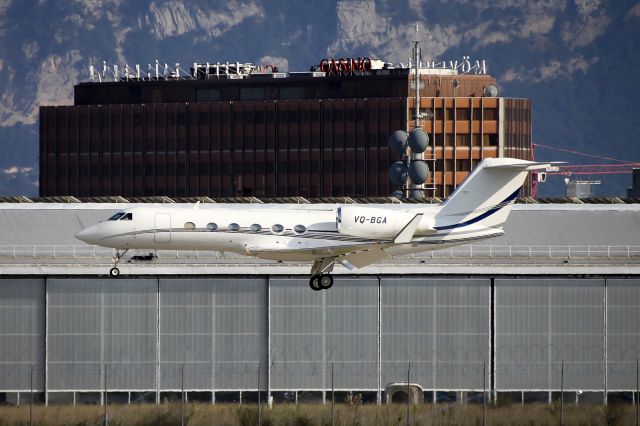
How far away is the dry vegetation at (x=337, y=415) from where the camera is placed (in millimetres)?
70750

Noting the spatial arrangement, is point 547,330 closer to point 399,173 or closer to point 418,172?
point 418,172

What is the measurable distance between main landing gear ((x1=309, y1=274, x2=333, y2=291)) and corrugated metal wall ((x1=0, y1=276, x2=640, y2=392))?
27.7 ft

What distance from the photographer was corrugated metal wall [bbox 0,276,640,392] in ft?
280

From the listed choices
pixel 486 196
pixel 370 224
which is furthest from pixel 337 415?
pixel 486 196

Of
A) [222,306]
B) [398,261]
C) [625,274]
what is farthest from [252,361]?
[625,274]

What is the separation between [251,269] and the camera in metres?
86.2

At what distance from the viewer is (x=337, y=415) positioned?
7288 cm

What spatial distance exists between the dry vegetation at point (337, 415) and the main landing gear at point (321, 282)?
5.43 meters

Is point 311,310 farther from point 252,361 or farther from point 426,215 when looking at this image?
point 426,215

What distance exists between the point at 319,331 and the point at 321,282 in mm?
9068

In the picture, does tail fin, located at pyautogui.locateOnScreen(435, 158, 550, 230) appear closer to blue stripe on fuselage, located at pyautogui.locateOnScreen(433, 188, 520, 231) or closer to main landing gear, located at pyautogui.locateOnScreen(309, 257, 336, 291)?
blue stripe on fuselage, located at pyautogui.locateOnScreen(433, 188, 520, 231)

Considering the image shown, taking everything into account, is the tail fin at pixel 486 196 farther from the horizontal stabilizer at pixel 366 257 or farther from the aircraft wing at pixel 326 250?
the aircraft wing at pixel 326 250

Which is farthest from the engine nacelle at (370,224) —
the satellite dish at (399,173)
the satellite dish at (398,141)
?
the satellite dish at (399,173)

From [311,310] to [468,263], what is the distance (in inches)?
386
